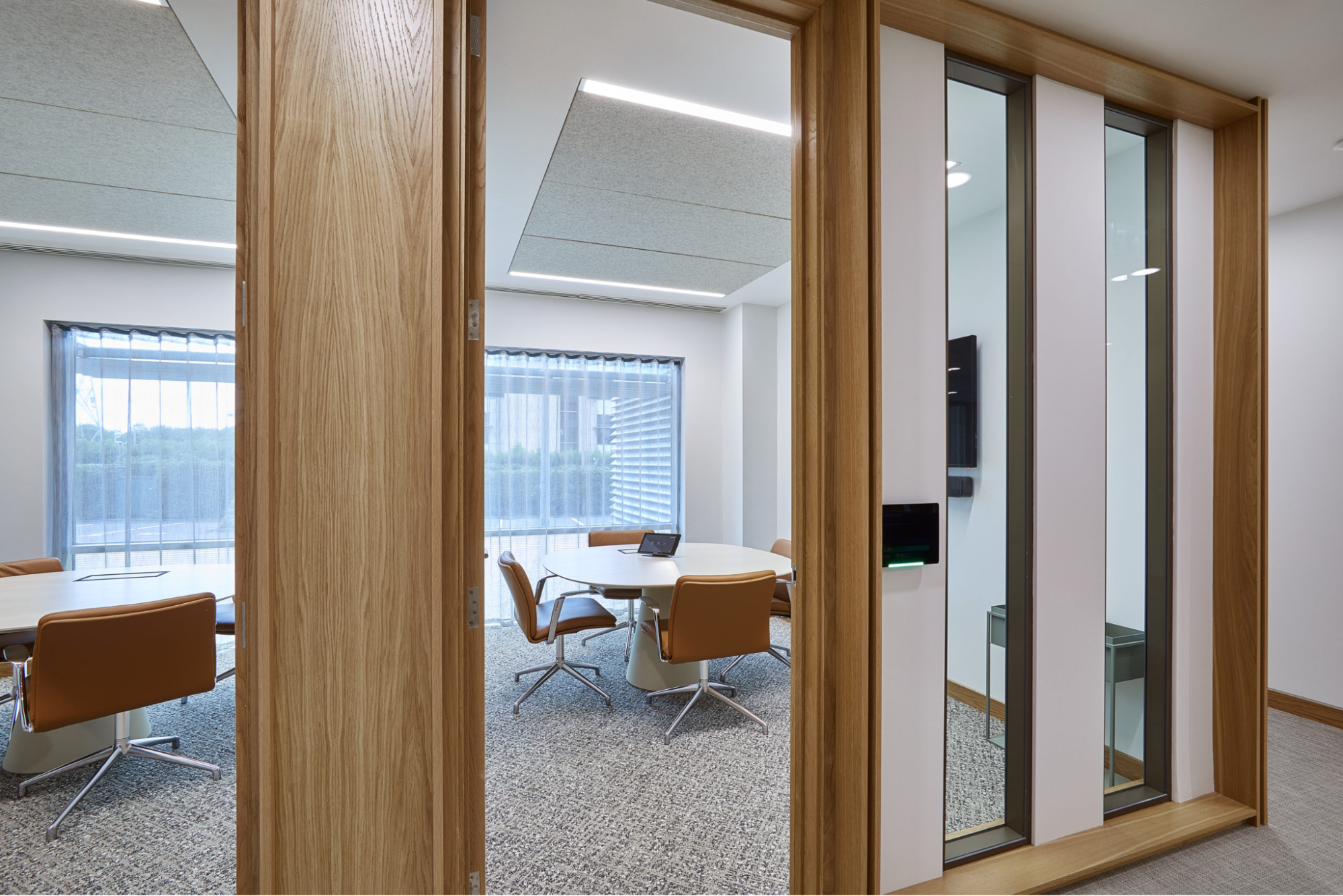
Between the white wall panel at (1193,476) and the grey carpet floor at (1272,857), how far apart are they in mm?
206

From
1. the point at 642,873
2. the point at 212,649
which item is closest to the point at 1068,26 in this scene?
the point at 642,873

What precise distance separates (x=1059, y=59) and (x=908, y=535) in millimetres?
1619

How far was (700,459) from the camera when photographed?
19.1 ft

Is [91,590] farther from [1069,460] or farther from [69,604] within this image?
[1069,460]

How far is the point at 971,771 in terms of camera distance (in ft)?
6.34

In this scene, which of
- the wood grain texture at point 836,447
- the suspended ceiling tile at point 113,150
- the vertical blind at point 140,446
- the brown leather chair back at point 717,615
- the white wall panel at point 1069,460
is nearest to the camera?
the wood grain texture at point 836,447

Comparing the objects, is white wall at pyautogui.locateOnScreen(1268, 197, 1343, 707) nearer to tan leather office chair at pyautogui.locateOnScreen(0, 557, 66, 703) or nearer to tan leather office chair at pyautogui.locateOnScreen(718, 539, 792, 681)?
tan leather office chair at pyautogui.locateOnScreen(718, 539, 792, 681)

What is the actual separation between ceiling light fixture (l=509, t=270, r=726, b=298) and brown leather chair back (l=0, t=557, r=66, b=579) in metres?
3.33

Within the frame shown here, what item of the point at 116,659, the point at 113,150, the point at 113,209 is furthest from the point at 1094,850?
the point at 113,209

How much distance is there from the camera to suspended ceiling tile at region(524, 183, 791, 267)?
3252 mm

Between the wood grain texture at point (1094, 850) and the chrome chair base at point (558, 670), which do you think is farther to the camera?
the chrome chair base at point (558, 670)

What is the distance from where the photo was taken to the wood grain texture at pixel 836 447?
1.65 meters

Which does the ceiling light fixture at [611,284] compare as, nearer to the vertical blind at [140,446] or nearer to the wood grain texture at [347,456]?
the vertical blind at [140,446]

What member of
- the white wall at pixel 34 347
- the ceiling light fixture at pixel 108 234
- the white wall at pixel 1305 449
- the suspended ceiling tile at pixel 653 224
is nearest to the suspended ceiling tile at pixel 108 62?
the suspended ceiling tile at pixel 653 224
